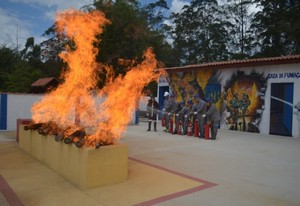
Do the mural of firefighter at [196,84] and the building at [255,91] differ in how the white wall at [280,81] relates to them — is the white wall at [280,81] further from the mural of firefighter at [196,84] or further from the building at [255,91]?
the mural of firefighter at [196,84]

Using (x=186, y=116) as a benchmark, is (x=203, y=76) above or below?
above

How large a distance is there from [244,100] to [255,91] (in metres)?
0.77

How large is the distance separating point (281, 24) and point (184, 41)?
45.0ft

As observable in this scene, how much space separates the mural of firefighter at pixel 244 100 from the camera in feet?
51.1

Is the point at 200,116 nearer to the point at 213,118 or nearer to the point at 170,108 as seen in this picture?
the point at 213,118

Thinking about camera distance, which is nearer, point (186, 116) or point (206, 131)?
point (206, 131)

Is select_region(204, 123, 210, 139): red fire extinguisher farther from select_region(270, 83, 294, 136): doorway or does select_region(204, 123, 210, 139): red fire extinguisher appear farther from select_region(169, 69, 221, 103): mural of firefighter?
select_region(169, 69, 221, 103): mural of firefighter

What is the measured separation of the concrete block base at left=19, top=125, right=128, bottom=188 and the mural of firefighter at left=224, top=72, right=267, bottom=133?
11.0 metres

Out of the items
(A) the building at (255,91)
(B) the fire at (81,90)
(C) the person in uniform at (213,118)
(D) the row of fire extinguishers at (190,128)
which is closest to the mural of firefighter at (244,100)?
(A) the building at (255,91)

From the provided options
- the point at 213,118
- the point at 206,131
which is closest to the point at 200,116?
the point at 213,118

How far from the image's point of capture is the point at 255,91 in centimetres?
1575

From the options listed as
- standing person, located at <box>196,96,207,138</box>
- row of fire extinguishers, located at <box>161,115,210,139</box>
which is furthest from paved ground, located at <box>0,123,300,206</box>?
standing person, located at <box>196,96,207,138</box>

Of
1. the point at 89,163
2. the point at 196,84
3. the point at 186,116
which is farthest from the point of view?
the point at 196,84

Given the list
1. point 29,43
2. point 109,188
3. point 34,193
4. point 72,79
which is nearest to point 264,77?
point 72,79
